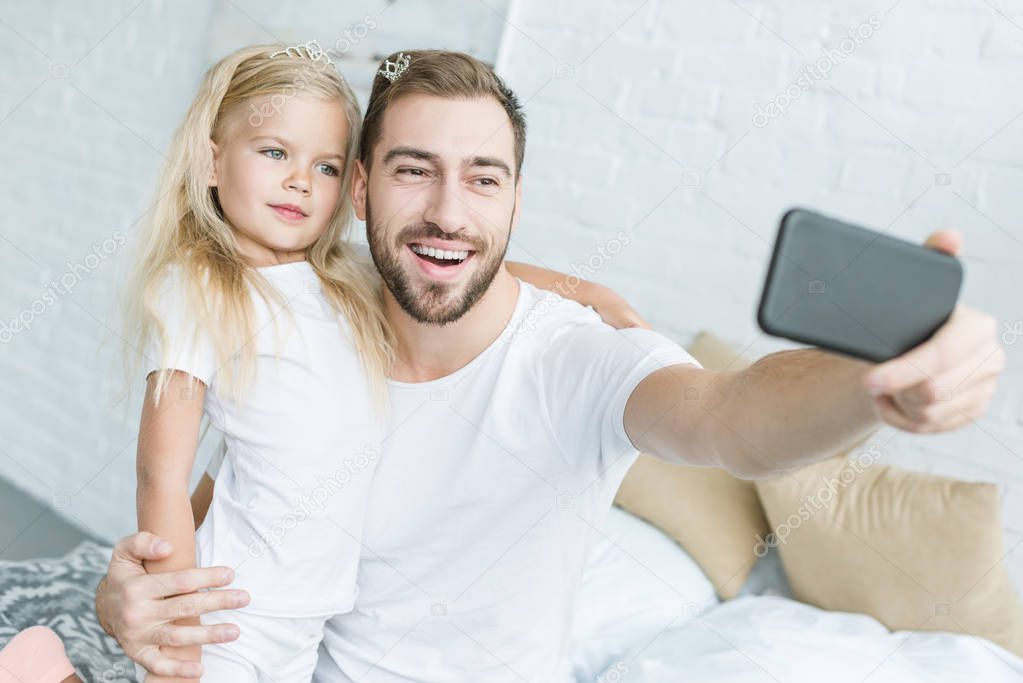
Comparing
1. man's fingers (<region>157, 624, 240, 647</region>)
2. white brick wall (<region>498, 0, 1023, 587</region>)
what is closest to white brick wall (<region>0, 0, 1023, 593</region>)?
white brick wall (<region>498, 0, 1023, 587</region>)

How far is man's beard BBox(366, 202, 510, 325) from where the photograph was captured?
1.26 meters

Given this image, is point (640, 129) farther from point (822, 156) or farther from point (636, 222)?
point (822, 156)

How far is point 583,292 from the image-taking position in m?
1.50

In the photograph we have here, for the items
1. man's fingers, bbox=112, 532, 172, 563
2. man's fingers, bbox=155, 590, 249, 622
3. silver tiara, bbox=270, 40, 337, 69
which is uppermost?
silver tiara, bbox=270, 40, 337, 69

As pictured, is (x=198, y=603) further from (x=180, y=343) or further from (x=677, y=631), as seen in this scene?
(x=677, y=631)

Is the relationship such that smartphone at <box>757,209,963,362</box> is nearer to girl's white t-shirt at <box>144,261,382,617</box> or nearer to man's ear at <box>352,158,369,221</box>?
girl's white t-shirt at <box>144,261,382,617</box>

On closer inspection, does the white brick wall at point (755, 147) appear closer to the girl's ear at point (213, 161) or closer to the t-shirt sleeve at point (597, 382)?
the t-shirt sleeve at point (597, 382)

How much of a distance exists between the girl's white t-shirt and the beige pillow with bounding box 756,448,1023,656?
0.91 meters

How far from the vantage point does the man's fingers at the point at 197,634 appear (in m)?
1.05

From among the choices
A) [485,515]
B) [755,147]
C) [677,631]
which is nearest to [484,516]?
[485,515]

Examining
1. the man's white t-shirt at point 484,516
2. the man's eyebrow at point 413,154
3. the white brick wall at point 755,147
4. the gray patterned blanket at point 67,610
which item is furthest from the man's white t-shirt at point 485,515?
the white brick wall at point 755,147

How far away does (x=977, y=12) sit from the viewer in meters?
1.72

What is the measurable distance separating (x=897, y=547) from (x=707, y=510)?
1.18 ft

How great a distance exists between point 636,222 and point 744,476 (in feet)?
4.23
